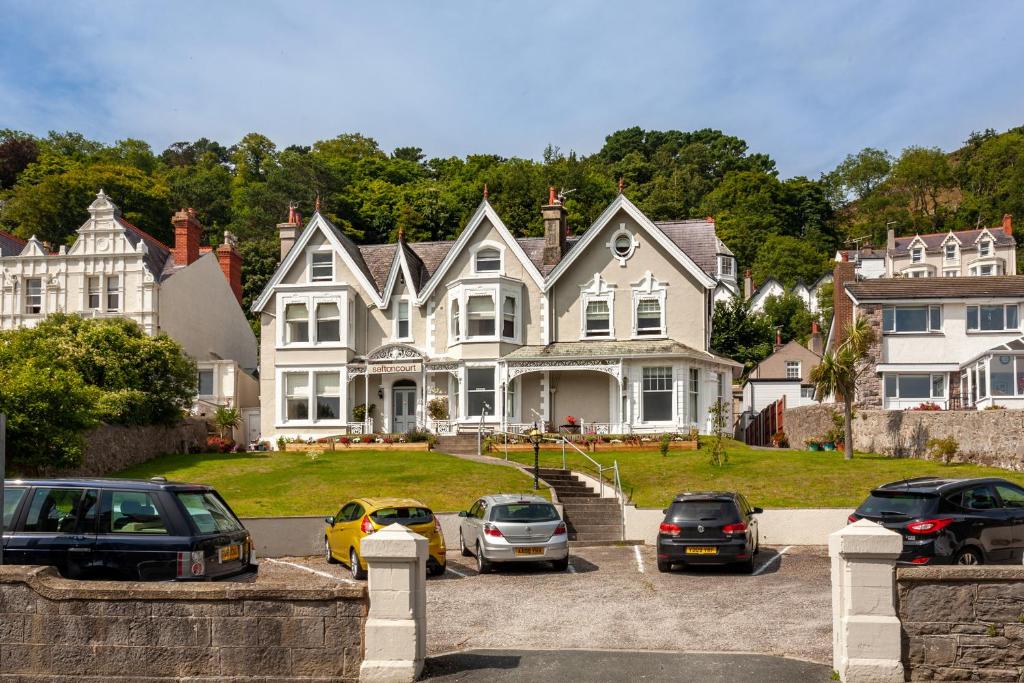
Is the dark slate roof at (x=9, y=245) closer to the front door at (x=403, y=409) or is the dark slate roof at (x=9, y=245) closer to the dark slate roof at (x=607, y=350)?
the front door at (x=403, y=409)

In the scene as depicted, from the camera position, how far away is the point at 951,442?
29.6 metres

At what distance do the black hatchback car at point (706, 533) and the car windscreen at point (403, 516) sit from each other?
462 cm

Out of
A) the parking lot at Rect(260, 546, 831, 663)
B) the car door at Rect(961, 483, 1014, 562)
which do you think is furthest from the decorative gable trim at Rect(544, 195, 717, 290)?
the car door at Rect(961, 483, 1014, 562)

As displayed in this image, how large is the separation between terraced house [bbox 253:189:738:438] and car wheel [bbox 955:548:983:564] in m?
21.6

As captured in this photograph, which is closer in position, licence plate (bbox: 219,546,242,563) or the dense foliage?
licence plate (bbox: 219,546,242,563)

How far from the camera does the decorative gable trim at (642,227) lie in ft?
128

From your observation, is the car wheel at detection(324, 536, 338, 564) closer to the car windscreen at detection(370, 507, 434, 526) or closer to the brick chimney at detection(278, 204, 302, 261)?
the car windscreen at detection(370, 507, 434, 526)

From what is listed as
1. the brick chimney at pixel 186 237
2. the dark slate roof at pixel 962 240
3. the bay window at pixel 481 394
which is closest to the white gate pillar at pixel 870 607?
the bay window at pixel 481 394

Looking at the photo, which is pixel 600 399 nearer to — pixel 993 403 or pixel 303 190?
pixel 993 403

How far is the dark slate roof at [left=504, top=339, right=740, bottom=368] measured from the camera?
37.8 meters

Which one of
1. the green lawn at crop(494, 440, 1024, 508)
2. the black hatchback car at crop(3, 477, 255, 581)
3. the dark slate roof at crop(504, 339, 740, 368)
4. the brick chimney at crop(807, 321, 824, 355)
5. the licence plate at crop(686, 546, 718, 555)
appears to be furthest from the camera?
the brick chimney at crop(807, 321, 824, 355)

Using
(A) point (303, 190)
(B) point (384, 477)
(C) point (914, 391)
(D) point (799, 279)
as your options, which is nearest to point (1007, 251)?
(D) point (799, 279)

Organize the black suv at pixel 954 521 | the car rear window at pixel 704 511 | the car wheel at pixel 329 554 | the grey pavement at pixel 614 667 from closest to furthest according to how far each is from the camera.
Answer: the grey pavement at pixel 614 667, the black suv at pixel 954 521, the car rear window at pixel 704 511, the car wheel at pixel 329 554

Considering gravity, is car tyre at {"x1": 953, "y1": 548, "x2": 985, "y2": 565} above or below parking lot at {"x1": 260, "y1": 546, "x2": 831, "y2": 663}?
above
